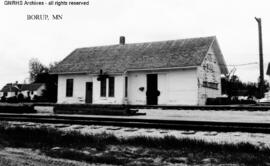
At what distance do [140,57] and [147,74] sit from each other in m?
1.96

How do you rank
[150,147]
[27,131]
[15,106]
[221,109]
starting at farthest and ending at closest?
[15,106], [221,109], [27,131], [150,147]

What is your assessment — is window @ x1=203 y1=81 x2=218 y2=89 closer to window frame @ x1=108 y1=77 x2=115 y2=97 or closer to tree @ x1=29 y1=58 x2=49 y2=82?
window frame @ x1=108 y1=77 x2=115 y2=97

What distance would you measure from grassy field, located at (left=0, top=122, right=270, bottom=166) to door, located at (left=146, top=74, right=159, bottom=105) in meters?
16.5

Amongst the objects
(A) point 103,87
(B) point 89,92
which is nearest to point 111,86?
(A) point 103,87

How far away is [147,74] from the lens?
2438 cm

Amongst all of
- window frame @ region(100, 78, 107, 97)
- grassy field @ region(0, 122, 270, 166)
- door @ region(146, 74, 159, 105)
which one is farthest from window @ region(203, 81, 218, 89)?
grassy field @ region(0, 122, 270, 166)

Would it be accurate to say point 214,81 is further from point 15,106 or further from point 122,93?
point 15,106

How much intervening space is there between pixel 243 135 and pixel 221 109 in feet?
31.7

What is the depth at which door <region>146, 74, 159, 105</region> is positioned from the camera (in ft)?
79.1

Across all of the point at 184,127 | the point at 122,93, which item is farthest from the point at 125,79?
the point at 184,127

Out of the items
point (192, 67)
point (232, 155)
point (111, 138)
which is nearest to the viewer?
point (232, 155)

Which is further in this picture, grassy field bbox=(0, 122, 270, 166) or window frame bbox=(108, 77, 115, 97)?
window frame bbox=(108, 77, 115, 97)

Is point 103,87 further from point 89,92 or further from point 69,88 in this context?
point 69,88

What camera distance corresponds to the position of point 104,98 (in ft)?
83.9
